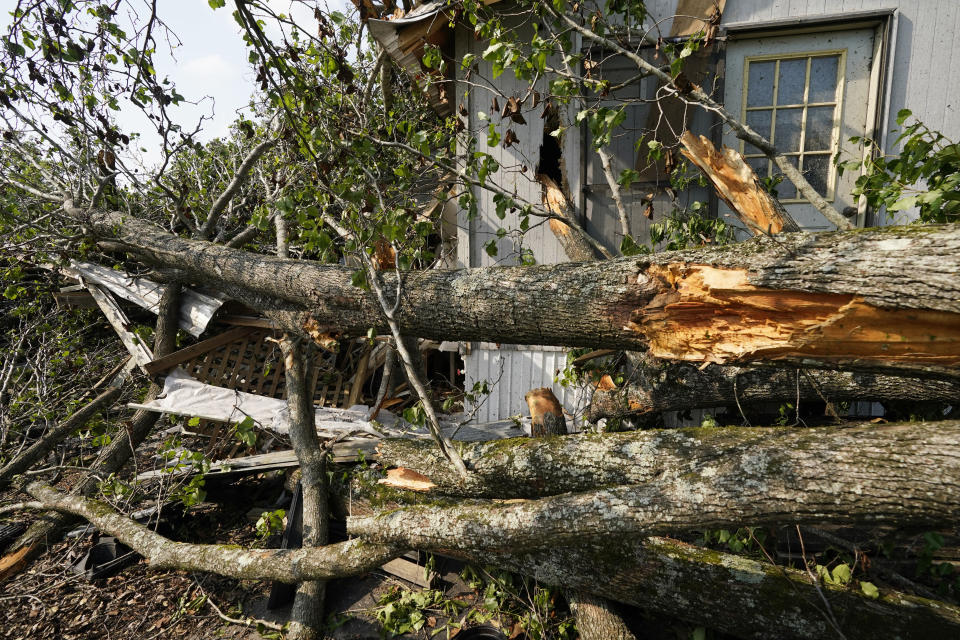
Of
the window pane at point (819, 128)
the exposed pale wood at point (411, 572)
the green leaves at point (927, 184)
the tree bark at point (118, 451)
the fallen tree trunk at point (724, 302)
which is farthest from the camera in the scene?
the window pane at point (819, 128)

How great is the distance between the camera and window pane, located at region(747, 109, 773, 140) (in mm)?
4426

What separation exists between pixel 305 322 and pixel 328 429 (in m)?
1.69

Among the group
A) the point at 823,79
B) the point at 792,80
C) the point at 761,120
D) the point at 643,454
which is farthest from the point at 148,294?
the point at 823,79

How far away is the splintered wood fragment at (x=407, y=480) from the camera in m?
3.12

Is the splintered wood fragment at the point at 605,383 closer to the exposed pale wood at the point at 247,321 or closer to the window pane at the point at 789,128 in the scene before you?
the window pane at the point at 789,128

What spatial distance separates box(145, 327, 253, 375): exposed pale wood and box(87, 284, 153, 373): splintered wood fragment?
4.7 inches

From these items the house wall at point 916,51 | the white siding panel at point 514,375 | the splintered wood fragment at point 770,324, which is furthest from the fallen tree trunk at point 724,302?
the house wall at point 916,51

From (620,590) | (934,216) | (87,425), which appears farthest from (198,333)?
(934,216)

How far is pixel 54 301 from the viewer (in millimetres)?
6246

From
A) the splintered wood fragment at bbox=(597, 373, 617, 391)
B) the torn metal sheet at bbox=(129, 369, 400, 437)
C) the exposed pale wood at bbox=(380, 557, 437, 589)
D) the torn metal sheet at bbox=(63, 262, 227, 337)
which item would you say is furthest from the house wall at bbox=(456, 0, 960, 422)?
the torn metal sheet at bbox=(63, 262, 227, 337)

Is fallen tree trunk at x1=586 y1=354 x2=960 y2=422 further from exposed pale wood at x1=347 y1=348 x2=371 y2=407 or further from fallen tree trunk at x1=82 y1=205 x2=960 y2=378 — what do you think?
exposed pale wood at x1=347 y1=348 x2=371 y2=407

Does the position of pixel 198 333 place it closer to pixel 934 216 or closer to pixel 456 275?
pixel 456 275

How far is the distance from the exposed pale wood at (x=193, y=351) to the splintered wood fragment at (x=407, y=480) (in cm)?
290

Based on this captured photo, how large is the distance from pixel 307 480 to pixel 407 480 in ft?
3.22
